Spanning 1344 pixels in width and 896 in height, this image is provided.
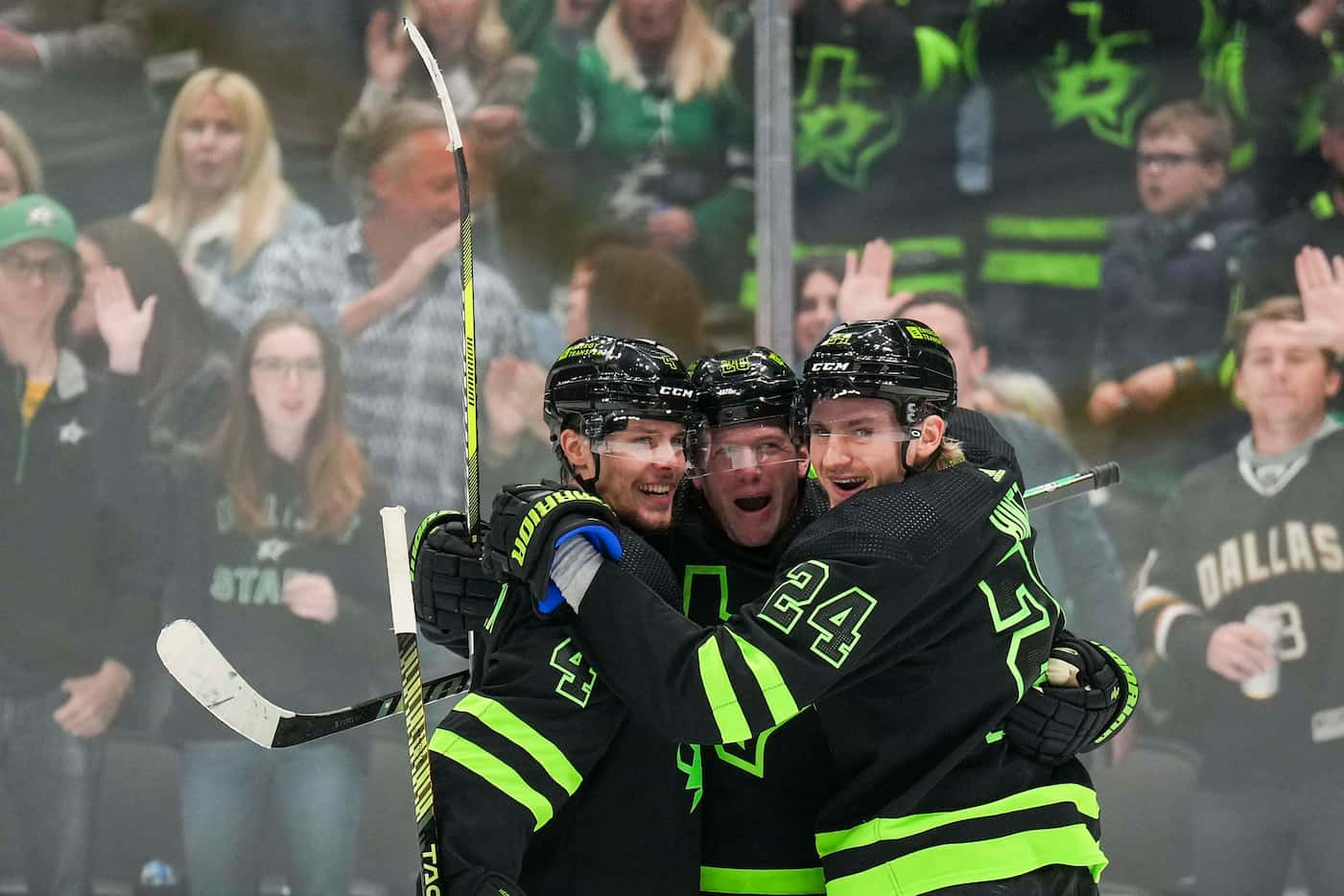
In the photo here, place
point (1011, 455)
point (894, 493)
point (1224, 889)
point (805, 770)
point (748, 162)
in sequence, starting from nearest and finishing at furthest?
point (894, 493), point (805, 770), point (1011, 455), point (1224, 889), point (748, 162)

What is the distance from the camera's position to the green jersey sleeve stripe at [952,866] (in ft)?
7.18

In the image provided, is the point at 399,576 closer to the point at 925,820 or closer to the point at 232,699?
the point at 232,699

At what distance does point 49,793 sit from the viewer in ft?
15.4

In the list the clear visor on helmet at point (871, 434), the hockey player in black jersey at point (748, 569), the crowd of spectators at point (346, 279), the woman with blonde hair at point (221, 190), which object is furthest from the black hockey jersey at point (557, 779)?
the woman with blonde hair at point (221, 190)

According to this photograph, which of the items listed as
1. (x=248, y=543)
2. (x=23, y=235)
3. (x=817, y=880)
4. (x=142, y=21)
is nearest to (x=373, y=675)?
(x=248, y=543)

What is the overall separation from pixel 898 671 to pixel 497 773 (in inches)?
24.9

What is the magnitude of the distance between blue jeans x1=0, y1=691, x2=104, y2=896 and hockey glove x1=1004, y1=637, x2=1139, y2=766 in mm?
3460

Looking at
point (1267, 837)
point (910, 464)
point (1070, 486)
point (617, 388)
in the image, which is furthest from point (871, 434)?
point (1267, 837)

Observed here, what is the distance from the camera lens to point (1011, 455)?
264 centimetres

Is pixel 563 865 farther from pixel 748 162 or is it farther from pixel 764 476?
pixel 748 162

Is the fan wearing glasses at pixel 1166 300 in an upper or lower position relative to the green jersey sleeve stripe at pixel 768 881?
upper

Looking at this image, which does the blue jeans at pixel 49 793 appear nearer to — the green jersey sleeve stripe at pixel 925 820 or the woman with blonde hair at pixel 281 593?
the woman with blonde hair at pixel 281 593

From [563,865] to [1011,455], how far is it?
1.11 m

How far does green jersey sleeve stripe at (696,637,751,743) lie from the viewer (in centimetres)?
201
